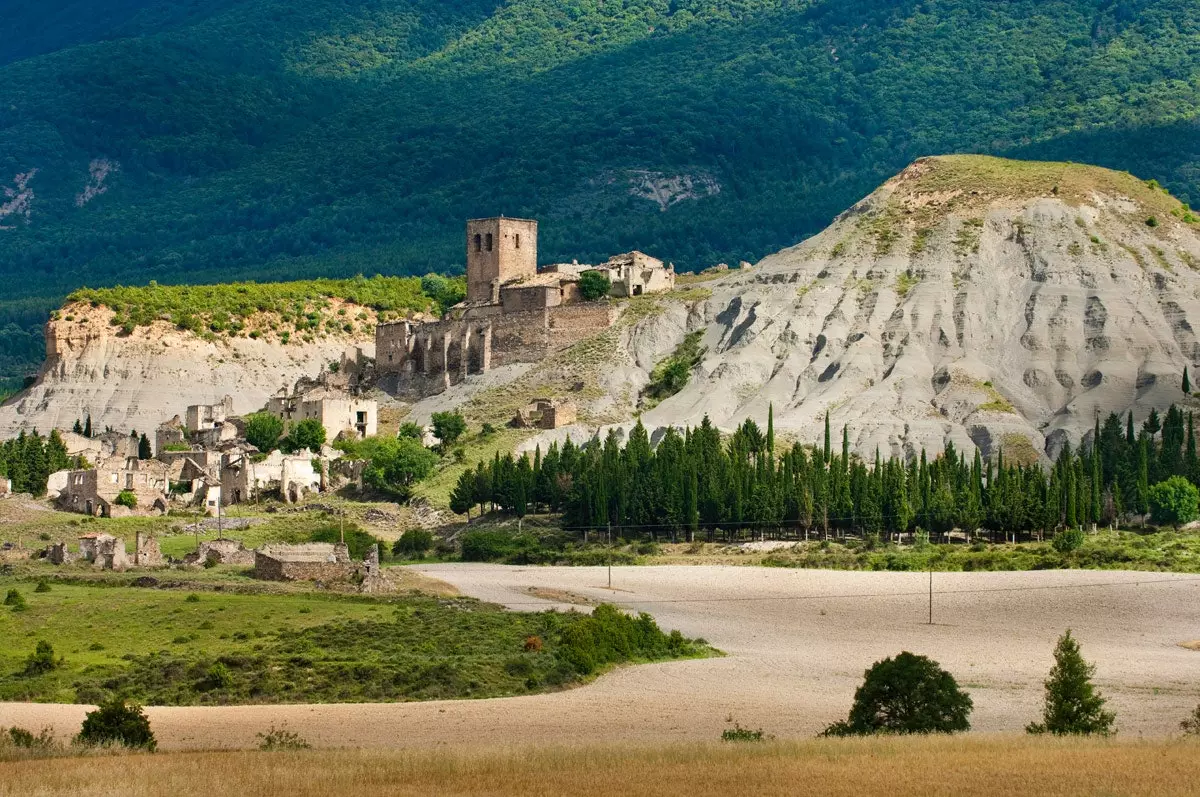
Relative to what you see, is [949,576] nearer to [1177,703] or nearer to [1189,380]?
[1177,703]

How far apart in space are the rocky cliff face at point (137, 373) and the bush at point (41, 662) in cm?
6838

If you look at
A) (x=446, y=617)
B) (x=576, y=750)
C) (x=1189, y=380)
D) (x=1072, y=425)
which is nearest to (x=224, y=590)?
(x=446, y=617)

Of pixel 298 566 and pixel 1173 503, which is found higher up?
pixel 1173 503

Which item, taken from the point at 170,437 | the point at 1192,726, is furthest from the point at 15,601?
the point at 170,437

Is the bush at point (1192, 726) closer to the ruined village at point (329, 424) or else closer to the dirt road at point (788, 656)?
the dirt road at point (788, 656)

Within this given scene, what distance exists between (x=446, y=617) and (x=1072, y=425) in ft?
149

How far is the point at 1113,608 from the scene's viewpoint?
229 feet

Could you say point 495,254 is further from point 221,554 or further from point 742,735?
point 742,735

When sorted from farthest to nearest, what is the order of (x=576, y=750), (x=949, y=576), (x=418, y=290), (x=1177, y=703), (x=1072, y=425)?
(x=418, y=290)
(x=1072, y=425)
(x=949, y=576)
(x=1177, y=703)
(x=576, y=750)

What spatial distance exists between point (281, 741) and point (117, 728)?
3290 mm

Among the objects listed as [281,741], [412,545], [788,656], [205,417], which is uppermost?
[205,417]

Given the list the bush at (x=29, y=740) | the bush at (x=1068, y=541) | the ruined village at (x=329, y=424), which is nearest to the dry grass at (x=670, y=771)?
the bush at (x=29, y=740)

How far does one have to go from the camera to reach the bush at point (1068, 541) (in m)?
81.8

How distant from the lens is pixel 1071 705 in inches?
1845
